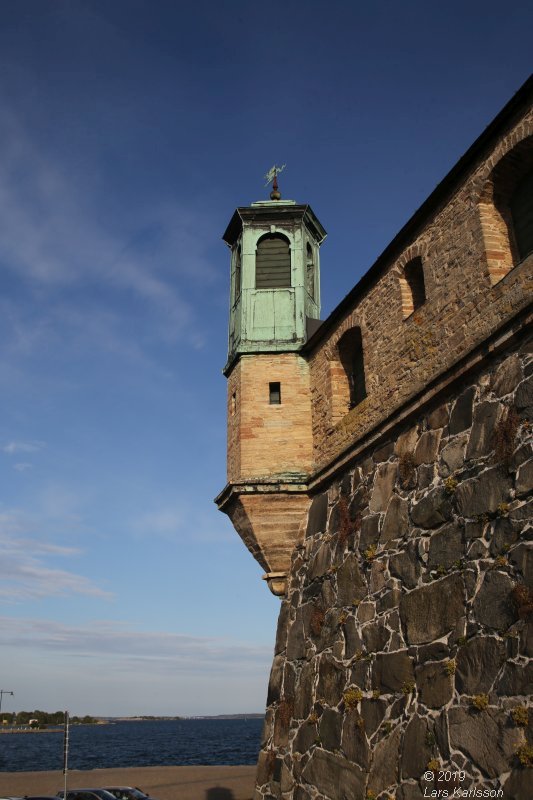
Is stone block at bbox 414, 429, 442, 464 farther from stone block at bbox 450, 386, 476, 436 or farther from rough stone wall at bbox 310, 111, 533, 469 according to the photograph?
rough stone wall at bbox 310, 111, 533, 469

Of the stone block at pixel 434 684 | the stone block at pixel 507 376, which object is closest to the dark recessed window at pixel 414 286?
the stone block at pixel 507 376

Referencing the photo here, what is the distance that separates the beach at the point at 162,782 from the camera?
24459 millimetres

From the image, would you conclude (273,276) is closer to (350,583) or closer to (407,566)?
(350,583)

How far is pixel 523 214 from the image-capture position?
26.2 feet

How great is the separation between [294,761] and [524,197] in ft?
29.1

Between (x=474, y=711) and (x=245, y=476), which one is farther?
(x=245, y=476)

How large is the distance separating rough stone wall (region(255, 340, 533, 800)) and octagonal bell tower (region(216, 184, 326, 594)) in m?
1.27

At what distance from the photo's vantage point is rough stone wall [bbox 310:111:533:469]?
7.70 meters

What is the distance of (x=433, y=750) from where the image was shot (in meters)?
6.82

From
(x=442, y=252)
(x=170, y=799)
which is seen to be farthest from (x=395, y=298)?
(x=170, y=799)

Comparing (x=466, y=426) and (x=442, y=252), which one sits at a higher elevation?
(x=442, y=252)

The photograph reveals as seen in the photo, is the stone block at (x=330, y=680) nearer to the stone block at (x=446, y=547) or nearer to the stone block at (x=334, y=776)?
the stone block at (x=334, y=776)

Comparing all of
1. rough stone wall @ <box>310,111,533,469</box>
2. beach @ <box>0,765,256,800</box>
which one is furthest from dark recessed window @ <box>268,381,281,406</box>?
beach @ <box>0,765,256,800</box>

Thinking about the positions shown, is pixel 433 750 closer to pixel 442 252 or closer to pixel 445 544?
pixel 445 544
